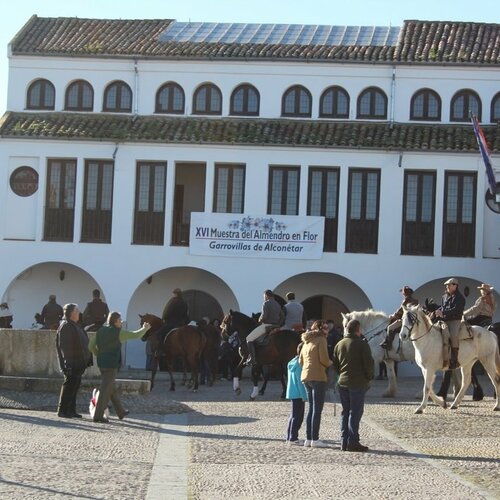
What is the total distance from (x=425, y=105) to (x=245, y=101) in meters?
5.34

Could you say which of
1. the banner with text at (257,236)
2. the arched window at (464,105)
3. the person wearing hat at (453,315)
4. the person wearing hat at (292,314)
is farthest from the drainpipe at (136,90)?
the person wearing hat at (453,315)

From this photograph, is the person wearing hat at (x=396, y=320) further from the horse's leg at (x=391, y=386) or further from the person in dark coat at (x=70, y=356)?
the person in dark coat at (x=70, y=356)

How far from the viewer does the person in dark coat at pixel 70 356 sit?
18.9 metres

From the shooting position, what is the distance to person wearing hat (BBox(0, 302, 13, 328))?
114 feet

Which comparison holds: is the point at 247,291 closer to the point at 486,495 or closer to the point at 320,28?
the point at 320,28

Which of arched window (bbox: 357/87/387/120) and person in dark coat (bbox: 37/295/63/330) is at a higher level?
arched window (bbox: 357/87/387/120)

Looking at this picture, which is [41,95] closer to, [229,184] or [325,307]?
[229,184]

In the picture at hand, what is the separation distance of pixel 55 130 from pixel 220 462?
24.2 m

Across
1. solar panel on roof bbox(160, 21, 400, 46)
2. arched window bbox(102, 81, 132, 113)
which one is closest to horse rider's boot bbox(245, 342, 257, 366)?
arched window bbox(102, 81, 132, 113)

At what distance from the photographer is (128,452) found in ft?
47.7

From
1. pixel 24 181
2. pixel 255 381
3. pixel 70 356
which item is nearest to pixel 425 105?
pixel 24 181

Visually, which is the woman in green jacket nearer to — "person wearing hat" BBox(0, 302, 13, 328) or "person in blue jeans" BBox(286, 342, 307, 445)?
"person in blue jeans" BBox(286, 342, 307, 445)

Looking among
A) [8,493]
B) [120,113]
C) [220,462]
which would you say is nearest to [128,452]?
[220,462]

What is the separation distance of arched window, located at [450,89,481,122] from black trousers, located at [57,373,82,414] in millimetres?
20463
